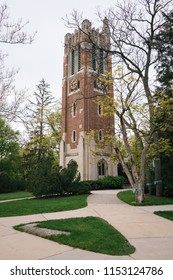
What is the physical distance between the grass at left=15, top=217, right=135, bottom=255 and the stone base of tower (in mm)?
22432

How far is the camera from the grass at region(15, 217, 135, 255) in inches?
161

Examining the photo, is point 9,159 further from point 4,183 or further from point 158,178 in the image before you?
point 158,178

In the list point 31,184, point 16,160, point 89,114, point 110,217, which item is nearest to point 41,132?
point 16,160

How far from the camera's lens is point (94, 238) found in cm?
474

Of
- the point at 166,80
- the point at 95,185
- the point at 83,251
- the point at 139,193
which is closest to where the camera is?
the point at 83,251

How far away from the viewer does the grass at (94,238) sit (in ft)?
13.4

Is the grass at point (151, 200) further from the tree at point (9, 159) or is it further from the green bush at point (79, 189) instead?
the tree at point (9, 159)

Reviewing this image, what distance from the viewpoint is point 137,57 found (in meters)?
13.0

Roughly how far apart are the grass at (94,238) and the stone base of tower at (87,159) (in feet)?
73.6

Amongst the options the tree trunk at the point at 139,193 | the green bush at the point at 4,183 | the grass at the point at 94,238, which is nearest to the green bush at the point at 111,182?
the tree trunk at the point at 139,193

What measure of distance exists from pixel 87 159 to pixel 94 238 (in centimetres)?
2523

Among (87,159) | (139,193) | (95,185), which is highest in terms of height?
(87,159)

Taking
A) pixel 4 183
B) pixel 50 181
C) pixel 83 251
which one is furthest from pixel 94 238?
pixel 4 183

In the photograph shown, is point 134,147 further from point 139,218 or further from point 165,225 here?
point 165,225
